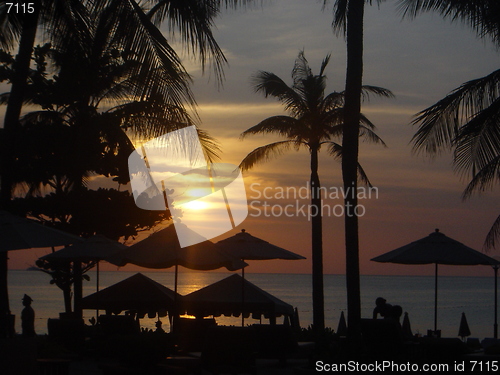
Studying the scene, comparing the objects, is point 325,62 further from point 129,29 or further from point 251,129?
point 129,29

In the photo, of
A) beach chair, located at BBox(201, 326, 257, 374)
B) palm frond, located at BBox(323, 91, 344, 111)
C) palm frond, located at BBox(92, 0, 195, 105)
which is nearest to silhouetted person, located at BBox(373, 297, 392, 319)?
beach chair, located at BBox(201, 326, 257, 374)

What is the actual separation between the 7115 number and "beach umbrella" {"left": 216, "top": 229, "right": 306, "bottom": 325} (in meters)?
7.03

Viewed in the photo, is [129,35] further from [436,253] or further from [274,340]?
[436,253]

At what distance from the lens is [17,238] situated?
33.3 ft

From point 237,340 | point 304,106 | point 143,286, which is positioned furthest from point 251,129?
point 237,340

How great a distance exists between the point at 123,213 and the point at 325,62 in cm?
1048

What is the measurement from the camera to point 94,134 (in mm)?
22594

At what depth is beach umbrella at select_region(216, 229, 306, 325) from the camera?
52.6 ft

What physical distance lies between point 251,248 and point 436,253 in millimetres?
4273

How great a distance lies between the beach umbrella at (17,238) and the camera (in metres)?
10.1

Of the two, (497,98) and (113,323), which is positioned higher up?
(497,98)

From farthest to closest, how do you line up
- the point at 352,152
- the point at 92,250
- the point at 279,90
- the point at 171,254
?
the point at 279,90, the point at 92,250, the point at 171,254, the point at 352,152

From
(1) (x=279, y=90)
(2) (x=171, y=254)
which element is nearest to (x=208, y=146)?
(2) (x=171, y=254)

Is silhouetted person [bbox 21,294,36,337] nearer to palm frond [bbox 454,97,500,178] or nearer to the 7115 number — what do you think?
the 7115 number
